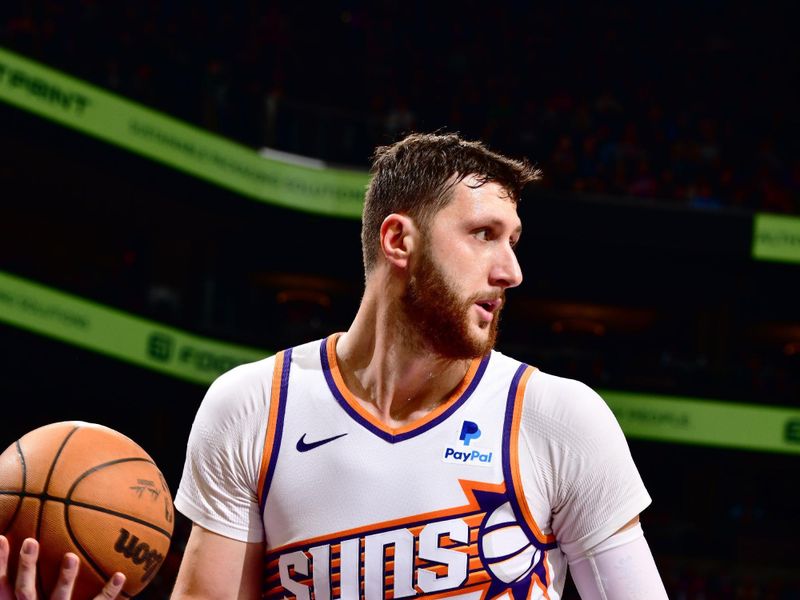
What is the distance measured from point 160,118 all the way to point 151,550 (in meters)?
13.6

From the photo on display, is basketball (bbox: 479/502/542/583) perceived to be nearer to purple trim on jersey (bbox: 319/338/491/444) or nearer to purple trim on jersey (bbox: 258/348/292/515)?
purple trim on jersey (bbox: 319/338/491/444)

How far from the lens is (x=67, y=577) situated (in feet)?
8.65

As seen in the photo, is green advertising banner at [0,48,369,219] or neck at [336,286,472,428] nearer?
neck at [336,286,472,428]

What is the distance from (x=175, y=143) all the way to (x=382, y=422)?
1395 centimetres

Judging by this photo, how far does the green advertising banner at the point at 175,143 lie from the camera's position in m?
14.8

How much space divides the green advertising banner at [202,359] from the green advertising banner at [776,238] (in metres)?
2.61

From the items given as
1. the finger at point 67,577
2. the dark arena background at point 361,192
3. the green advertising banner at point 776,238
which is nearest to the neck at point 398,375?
the finger at point 67,577

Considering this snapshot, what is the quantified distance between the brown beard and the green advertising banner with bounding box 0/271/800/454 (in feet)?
39.8

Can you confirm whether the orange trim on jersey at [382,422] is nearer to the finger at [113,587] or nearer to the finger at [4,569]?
the finger at [113,587]

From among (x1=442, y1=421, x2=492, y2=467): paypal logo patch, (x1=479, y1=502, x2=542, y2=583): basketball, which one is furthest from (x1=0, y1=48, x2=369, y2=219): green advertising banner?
(x1=479, y1=502, x2=542, y2=583): basketball

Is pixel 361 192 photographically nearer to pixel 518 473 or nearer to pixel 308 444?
pixel 308 444

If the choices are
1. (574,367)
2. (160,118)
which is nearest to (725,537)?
(574,367)

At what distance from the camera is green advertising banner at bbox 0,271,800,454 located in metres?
14.2

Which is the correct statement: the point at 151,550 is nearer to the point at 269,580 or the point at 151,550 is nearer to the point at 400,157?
the point at 269,580
